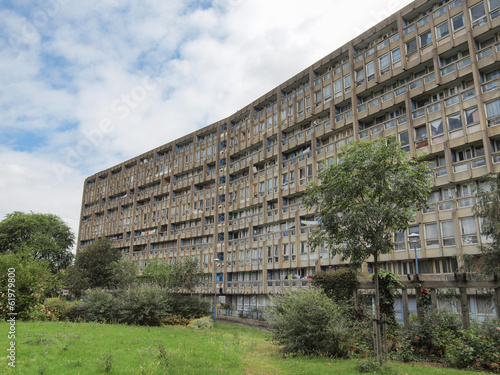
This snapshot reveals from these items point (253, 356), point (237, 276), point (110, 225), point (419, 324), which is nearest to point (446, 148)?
point (419, 324)

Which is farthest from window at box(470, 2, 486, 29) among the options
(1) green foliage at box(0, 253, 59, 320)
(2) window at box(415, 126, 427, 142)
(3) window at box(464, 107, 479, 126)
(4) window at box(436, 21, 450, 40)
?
(1) green foliage at box(0, 253, 59, 320)

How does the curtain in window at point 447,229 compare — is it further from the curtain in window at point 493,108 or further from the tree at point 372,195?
the tree at point 372,195

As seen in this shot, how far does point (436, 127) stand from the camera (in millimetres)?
33531

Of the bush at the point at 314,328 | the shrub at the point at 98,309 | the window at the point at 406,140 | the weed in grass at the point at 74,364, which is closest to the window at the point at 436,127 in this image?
the window at the point at 406,140

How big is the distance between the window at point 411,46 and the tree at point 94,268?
45837 mm

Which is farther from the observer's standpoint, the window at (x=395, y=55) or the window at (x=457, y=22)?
the window at (x=395, y=55)

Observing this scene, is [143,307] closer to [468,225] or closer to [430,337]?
[430,337]

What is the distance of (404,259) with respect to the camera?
33562 millimetres

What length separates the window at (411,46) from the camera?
36906mm

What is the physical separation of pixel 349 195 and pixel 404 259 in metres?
21.9

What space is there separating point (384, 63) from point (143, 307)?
31.0 metres

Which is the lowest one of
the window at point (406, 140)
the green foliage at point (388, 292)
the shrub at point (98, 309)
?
the shrub at point (98, 309)

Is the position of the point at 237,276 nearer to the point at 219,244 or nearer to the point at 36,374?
the point at 219,244

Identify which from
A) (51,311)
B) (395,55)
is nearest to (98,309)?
(51,311)
